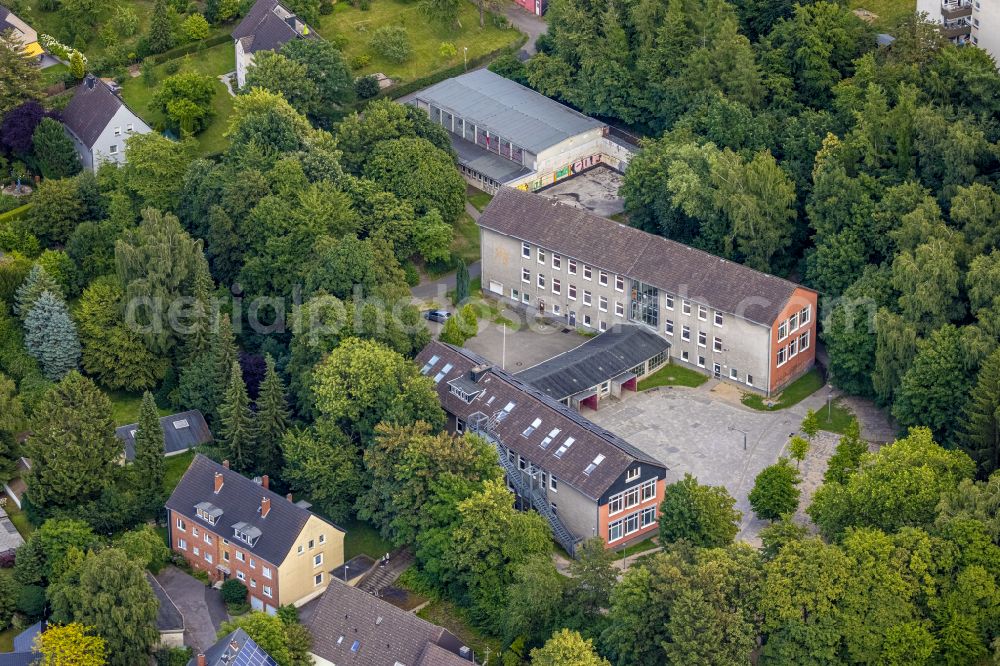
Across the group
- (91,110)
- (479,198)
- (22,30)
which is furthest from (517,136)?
(22,30)

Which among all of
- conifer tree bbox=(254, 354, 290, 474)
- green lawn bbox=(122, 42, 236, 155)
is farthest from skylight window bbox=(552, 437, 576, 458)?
green lawn bbox=(122, 42, 236, 155)

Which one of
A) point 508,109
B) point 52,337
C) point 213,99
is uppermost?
point 508,109

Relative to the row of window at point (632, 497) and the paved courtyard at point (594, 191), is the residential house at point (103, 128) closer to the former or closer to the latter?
the paved courtyard at point (594, 191)

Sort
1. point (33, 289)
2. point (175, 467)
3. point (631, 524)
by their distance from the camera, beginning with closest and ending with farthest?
1. point (631, 524)
2. point (175, 467)
3. point (33, 289)

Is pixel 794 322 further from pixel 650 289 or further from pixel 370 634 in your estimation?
pixel 370 634

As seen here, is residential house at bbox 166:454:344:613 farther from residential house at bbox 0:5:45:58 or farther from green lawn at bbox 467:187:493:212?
residential house at bbox 0:5:45:58

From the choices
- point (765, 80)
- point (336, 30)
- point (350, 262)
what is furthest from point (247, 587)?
point (336, 30)

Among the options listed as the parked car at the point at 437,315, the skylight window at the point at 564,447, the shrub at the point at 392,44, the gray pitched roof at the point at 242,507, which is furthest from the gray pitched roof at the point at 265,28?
the skylight window at the point at 564,447
